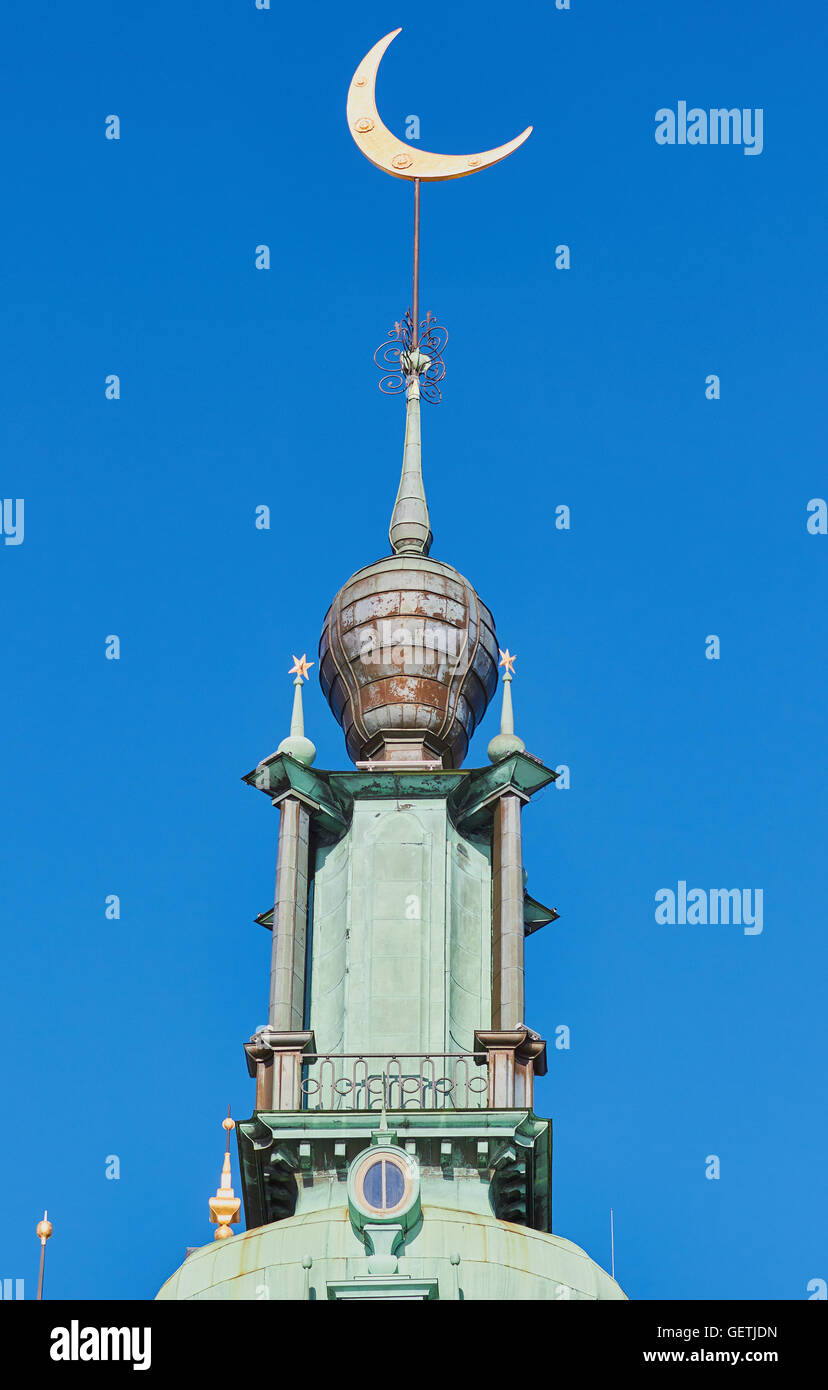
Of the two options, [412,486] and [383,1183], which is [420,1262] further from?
[412,486]

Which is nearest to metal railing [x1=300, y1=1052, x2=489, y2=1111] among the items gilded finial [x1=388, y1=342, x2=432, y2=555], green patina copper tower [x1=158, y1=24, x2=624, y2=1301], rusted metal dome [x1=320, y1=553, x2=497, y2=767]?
green patina copper tower [x1=158, y1=24, x2=624, y2=1301]

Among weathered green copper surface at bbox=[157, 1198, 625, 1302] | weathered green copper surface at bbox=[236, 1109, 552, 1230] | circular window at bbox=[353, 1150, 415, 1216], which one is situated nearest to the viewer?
circular window at bbox=[353, 1150, 415, 1216]

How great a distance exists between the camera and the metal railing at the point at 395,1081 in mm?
60938

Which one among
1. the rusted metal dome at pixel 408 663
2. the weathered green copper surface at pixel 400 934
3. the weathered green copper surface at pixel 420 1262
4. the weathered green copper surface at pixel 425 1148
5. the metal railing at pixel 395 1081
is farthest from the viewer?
the rusted metal dome at pixel 408 663

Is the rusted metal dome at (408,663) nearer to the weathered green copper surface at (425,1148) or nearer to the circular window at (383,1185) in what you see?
the weathered green copper surface at (425,1148)

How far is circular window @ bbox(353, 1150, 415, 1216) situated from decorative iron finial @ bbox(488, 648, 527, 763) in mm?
12700

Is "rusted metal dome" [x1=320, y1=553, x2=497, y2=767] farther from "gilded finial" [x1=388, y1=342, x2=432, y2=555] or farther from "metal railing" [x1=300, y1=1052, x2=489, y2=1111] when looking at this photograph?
"metal railing" [x1=300, y1=1052, x2=489, y2=1111]

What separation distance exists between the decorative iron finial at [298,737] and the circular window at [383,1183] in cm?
1276

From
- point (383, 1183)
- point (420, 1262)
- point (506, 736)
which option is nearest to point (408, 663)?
point (506, 736)

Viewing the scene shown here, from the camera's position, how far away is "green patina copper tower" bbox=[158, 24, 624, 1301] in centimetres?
5669

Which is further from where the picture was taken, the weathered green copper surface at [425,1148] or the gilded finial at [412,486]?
the gilded finial at [412,486]

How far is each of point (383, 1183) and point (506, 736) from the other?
14.2 meters

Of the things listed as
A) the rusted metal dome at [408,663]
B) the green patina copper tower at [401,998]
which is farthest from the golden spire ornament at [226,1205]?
the rusted metal dome at [408,663]

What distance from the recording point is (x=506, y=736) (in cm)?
6725
